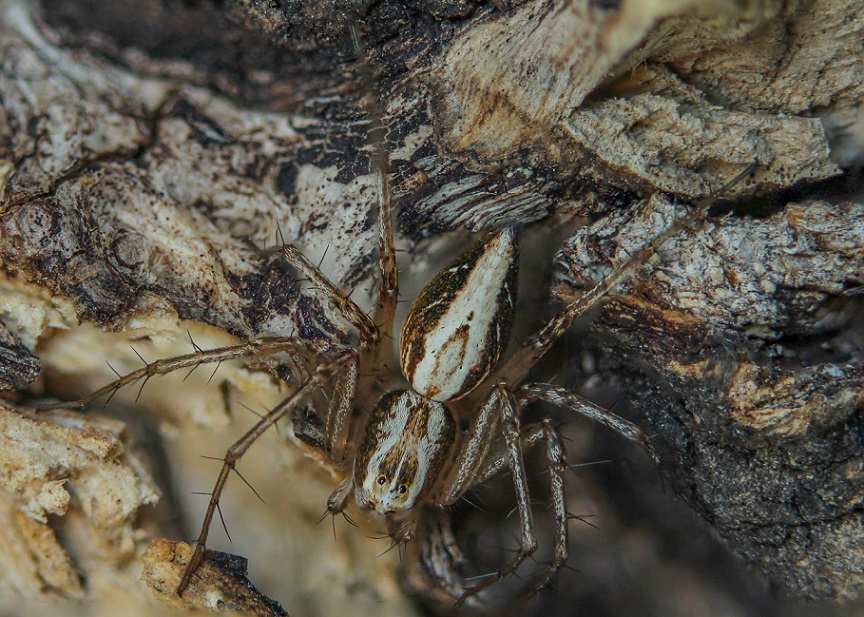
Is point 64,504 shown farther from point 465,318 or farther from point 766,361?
point 766,361

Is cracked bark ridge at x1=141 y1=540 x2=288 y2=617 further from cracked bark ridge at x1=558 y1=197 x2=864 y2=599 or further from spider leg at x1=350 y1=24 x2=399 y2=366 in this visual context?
cracked bark ridge at x1=558 y1=197 x2=864 y2=599

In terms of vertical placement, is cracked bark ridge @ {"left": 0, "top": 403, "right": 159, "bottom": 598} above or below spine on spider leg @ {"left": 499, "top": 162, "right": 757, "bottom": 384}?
below

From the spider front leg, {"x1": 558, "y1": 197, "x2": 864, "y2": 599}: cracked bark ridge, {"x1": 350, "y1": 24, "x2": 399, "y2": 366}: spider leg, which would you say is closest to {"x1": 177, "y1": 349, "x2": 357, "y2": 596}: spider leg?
{"x1": 350, "y1": 24, "x2": 399, "y2": 366}: spider leg

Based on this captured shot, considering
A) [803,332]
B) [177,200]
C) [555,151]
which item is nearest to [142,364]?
[177,200]

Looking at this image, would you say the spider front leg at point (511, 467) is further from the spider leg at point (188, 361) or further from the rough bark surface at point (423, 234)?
the spider leg at point (188, 361)

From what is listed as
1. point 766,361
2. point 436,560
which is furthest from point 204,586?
point 766,361
